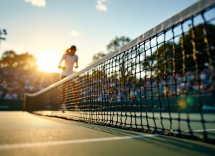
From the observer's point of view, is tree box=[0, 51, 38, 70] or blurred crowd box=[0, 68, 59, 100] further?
tree box=[0, 51, 38, 70]

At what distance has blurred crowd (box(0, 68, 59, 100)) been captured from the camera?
50.3 feet

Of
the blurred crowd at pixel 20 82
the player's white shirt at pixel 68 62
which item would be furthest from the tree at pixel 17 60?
the player's white shirt at pixel 68 62

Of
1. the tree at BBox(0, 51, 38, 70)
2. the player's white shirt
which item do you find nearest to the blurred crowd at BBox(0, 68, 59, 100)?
the player's white shirt

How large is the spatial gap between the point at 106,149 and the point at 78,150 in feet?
0.60

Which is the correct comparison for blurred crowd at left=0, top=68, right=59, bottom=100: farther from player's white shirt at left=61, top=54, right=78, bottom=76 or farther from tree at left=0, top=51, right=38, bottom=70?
tree at left=0, top=51, right=38, bottom=70

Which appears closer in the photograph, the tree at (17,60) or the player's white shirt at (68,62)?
the player's white shirt at (68,62)

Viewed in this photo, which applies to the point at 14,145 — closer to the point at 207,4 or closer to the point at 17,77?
the point at 207,4

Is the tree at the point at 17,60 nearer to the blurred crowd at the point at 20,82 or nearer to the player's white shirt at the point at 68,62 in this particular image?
the blurred crowd at the point at 20,82

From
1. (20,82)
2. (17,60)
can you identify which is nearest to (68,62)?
(20,82)

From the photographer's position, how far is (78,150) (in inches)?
45.2

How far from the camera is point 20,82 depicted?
1673cm

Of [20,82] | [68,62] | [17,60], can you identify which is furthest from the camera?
[17,60]

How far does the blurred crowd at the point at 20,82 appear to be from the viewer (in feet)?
50.3

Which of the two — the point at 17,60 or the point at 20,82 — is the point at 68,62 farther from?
the point at 17,60
